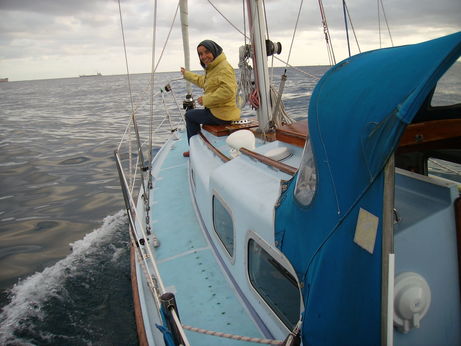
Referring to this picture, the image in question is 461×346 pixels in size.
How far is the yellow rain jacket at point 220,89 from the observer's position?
4.79 metres

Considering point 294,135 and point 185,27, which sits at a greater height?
point 185,27

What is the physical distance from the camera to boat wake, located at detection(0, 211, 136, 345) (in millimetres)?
3572

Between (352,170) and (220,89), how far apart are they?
399 centimetres

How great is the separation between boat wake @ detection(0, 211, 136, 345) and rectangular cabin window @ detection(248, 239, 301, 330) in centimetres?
203

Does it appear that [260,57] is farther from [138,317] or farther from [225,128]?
[138,317]

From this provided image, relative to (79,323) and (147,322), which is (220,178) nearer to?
(147,322)

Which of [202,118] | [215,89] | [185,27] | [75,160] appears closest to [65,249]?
[202,118]

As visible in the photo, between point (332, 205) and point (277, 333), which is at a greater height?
point (332, 205)

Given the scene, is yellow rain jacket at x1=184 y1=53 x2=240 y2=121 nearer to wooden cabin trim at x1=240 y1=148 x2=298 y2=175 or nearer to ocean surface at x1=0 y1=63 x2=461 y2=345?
ocean surface at x1=0 y1=63 x2=461 y2=345

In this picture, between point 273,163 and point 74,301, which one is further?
point 74,301

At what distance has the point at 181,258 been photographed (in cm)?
348

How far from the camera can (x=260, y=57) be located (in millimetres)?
4219

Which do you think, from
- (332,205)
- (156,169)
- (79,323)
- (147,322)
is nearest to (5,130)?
(156,169)

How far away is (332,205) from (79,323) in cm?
368
